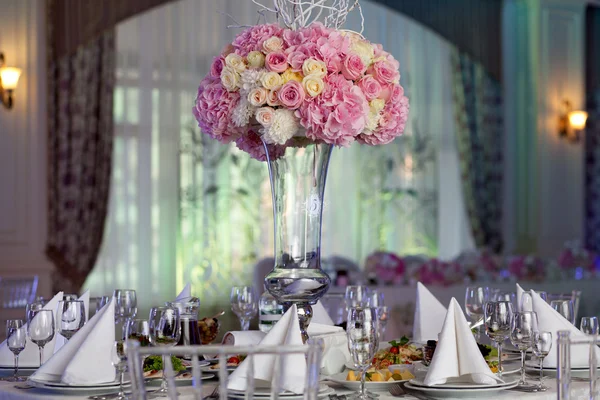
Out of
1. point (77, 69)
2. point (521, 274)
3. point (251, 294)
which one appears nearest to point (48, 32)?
point (77, 69)

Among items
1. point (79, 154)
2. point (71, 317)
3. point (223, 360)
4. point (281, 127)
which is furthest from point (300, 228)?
point (79, 154)

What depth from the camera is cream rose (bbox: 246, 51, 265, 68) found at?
237cm

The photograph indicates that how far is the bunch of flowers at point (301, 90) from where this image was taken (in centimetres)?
230

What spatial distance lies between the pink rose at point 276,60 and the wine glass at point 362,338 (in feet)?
2.16

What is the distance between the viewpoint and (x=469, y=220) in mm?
8445

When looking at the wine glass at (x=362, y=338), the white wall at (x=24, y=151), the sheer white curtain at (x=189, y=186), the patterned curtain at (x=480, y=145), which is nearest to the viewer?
the wine glass at (x=362, y=338)

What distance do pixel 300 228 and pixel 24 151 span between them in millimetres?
4471

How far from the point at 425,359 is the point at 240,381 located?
0.61m

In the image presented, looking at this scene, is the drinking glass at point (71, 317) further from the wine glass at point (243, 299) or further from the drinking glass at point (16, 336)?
the wine glass at point (243, 299)

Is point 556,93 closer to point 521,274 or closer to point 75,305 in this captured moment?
point 521,274

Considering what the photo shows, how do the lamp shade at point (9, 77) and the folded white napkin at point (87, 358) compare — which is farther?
the lamp shade at point (9, 77)

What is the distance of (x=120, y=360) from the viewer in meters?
2.02

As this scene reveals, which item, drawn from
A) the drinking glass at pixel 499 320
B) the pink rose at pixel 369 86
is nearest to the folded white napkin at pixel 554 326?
the drinking glass at pixel 499 320

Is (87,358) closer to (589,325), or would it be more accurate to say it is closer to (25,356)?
(25,356)
